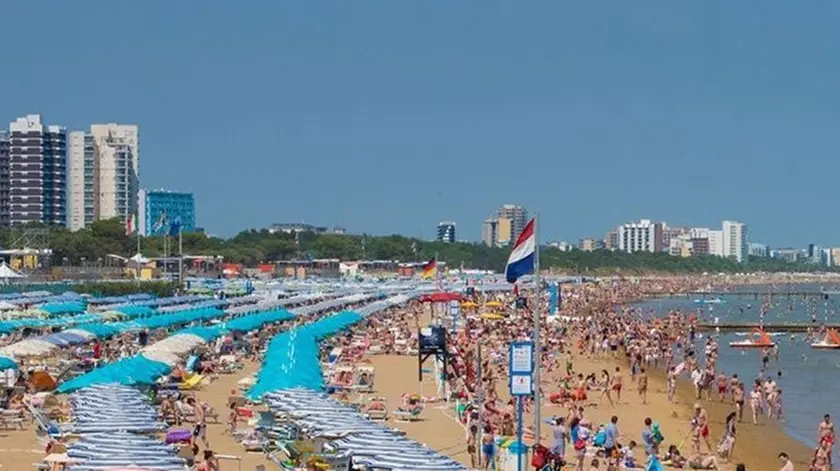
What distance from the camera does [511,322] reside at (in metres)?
61.5

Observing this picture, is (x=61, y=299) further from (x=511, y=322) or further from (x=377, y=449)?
(x=377, y=449)

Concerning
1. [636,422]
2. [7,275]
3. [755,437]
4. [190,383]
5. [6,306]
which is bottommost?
[755,437]

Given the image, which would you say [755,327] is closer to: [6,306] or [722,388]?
[722,388]

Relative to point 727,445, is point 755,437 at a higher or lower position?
lower

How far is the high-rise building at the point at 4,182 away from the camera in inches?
6373

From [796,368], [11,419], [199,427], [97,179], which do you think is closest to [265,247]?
[97,179]

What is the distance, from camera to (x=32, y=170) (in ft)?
526

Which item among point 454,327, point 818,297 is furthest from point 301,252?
point 454,327

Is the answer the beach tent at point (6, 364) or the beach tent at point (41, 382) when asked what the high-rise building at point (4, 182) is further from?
the beach tent at point (41, 382)

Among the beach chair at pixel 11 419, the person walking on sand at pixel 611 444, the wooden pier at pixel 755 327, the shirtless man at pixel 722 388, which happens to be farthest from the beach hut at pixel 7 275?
the person walking on sand at pixel 611 444

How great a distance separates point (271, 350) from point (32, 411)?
27.9ft

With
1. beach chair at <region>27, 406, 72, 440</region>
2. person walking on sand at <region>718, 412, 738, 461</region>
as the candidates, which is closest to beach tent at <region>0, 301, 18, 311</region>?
beach chair at <region>27, 406, 72, 440</region>

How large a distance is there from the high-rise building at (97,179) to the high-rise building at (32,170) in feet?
17.4

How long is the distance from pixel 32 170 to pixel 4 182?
194 inches
